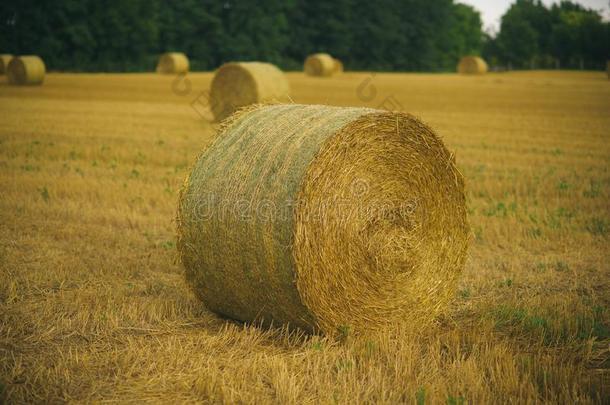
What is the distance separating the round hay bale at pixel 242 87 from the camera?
62.6 ft

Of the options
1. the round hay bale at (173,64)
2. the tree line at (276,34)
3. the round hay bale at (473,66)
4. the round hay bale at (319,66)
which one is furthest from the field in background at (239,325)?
the round hay bale at (473,66)

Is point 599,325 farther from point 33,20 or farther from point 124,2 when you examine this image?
point 124,2

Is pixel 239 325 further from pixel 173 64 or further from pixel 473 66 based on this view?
pixel 473 66

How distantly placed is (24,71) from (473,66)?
31086 mm

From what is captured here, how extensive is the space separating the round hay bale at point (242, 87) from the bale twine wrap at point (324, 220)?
13.2 meters

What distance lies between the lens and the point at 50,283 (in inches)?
249

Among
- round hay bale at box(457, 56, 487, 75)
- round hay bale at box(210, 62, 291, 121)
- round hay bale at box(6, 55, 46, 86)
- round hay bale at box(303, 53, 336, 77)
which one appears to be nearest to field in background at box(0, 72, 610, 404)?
round hay bale at box(210, 62, 291, 121)

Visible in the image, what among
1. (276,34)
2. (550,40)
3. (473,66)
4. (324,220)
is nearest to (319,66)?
(473,66)

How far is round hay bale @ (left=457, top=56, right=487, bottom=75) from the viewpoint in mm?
50031

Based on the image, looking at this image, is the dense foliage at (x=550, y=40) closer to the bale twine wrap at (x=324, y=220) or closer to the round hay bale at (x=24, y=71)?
the round hay bale at (x=24, y=71)

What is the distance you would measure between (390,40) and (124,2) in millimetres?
24509

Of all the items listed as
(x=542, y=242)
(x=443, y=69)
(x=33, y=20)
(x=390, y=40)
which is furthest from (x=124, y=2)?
(x=542, y=242)

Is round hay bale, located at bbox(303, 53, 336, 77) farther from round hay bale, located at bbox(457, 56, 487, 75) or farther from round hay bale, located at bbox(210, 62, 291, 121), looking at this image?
round hay bale, located at bbox(210, 62, 291, 121)

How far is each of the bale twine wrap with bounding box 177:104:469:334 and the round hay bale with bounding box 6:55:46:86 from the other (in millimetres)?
27208
